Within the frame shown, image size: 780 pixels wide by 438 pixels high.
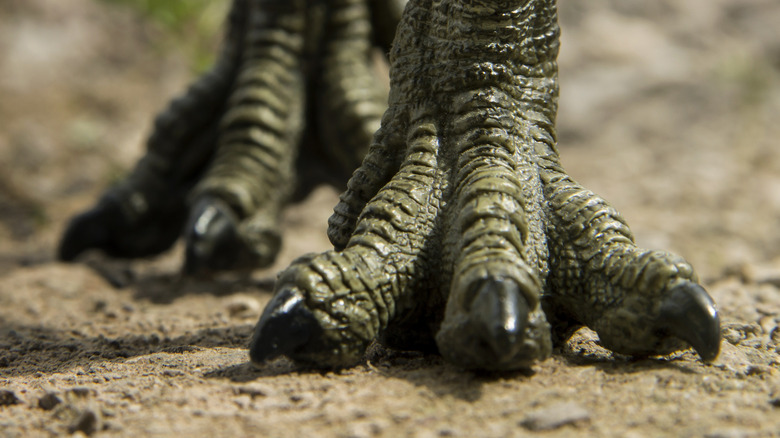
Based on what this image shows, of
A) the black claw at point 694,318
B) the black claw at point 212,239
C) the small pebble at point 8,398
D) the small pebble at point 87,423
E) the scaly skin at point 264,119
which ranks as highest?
the scaly skin at point 264,119

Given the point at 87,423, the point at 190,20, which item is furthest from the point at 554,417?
the point at 190,20

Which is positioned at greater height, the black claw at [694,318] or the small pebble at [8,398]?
the black claw at [694,318]

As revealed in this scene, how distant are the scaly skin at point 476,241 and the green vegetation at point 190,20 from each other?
4935mm

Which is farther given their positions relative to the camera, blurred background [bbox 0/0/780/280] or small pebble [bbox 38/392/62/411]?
blurred background [bbox 0/0/780/280]

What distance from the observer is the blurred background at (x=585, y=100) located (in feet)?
19.8

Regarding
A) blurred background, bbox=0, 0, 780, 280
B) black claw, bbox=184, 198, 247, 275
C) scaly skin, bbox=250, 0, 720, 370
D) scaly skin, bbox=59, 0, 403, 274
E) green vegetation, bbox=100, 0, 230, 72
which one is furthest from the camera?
green vegetation, bbox=100, 0, 230, 72

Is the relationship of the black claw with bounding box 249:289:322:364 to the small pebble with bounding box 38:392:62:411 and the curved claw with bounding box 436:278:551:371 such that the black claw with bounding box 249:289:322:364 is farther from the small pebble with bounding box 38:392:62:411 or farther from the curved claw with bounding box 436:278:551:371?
the small pebble with bounding box 38:392:62:411

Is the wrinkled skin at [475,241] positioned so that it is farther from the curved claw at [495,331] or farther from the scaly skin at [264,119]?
the scaly skin at [264,119]

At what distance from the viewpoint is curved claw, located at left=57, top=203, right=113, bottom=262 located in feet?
14.1

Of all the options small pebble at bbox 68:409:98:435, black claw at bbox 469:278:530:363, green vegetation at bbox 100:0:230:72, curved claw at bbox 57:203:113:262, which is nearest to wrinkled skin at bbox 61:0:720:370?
black claw at bbox 469:278:530:363

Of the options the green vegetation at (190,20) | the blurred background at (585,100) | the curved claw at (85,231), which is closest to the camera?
the curved claw at (85,231)

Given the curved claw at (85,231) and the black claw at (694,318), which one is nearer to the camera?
the black claw at (694,318)

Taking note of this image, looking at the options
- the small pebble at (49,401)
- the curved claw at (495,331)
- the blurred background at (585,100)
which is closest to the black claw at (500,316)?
the curved claw at (495,331)

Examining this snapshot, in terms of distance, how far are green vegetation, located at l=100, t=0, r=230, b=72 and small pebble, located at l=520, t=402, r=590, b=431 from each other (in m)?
5.78
